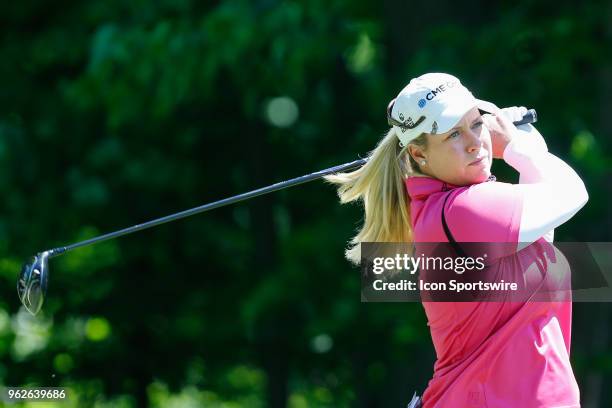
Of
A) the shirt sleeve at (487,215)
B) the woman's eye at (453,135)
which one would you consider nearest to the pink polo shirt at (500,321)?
the shirt sleeve at (487,215)

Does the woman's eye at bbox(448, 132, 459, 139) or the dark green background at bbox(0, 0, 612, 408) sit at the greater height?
the dark green background at bbox(0, 0, 612, 408)

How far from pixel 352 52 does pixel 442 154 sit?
6627 millimetres

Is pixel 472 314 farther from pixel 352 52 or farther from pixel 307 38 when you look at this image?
pixel 352 52

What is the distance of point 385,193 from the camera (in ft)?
11.3

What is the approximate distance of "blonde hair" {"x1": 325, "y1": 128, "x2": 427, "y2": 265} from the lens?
3447mm

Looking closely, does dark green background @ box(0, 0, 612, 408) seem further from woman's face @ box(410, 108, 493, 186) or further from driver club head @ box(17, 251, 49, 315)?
woman's face @ box(410, 108, 493, 186)

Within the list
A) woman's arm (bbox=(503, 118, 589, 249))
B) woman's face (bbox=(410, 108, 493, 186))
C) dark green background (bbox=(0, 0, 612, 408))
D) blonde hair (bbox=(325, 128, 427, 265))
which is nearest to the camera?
woman's arm (bbox=(503, 118, 589, 249))

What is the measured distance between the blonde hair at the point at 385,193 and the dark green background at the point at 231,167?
5.24 m

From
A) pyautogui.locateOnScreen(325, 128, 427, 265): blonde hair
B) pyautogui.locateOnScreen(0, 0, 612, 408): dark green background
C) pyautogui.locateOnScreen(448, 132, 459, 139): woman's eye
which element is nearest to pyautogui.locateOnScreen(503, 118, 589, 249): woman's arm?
pyautogui.locateOnScreen(448, 132, 459, 139): woman's eye

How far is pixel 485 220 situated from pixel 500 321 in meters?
→ 0.27

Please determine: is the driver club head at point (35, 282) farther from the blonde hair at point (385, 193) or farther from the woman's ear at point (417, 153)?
the woman's ear at point (417, 153)

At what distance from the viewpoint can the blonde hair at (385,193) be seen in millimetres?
3447

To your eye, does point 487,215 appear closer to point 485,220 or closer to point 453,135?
point 485,220

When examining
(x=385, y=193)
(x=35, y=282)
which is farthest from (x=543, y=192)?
(x=35, y=282)
